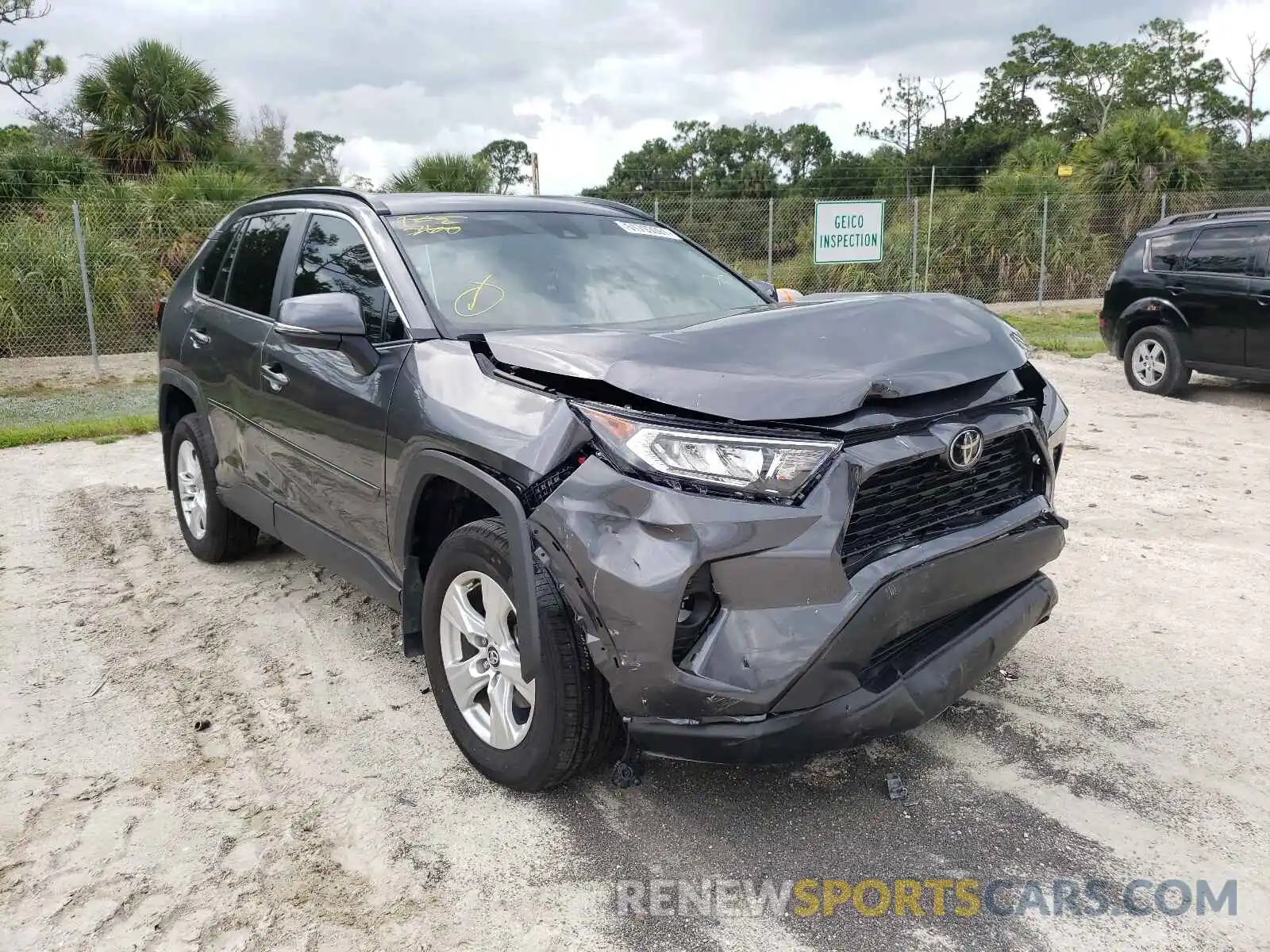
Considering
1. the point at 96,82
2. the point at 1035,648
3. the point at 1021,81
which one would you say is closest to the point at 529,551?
the point at 1035,648

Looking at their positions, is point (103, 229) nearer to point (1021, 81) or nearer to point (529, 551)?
point (529, 551)

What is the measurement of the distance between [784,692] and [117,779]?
7.18ft

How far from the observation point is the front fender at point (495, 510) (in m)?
2.67

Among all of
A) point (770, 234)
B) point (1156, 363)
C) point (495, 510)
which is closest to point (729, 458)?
point (495, 510)

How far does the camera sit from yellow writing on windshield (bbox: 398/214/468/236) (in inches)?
149

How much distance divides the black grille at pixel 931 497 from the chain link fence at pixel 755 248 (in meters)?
9.86

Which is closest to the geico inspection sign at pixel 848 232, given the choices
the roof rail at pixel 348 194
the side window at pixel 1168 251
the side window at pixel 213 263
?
the side window at pixel 1168 251

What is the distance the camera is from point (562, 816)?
2.96m

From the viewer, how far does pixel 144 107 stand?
1734 cm

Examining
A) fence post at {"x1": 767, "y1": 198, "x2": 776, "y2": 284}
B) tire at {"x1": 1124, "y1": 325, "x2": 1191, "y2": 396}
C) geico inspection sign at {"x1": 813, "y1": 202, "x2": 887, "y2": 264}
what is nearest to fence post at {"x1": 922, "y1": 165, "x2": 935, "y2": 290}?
fence post at {"x1": 767, "y1": 198, "x2": 776, "y2": 284}

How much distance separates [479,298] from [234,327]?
1597 mm

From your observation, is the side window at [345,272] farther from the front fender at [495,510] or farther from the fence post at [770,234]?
the fence post at [770,234]

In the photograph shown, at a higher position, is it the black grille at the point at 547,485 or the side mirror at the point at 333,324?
the side mirror at the point at 333,324

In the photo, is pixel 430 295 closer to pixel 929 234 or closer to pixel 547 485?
pixel 547 485
